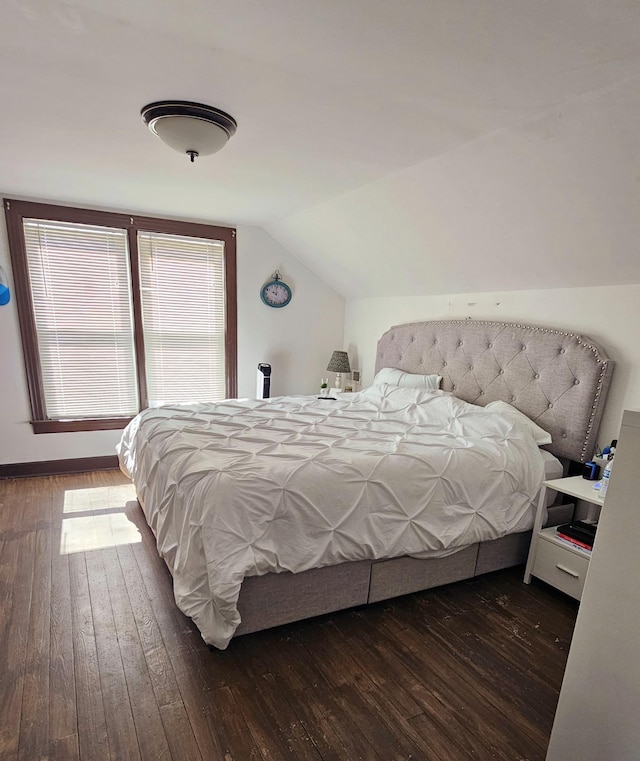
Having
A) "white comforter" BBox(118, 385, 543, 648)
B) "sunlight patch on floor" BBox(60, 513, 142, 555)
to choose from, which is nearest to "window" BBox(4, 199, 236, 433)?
"sunlight patch on floor" BBox(60, 513, 142, 555)

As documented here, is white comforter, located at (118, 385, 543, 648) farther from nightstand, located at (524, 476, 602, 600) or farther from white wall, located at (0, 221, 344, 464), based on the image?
white wall, located at (0, 221, 344, 464)

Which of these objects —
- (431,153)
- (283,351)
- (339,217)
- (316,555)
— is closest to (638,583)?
(316,555)

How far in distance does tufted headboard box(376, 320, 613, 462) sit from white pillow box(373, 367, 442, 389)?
7 centimetres

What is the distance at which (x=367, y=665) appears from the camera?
1.74m

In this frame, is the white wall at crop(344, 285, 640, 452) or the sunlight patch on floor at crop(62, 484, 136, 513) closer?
the white wall at crop(344, 285, 640, 452)

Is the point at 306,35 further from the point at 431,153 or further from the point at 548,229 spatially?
the point at 548,229

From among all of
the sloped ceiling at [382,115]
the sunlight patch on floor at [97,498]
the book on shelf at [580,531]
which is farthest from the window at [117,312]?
the book on shelf at [580,531]

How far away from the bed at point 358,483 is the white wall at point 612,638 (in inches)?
36.8

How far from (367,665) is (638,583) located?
1.18 metres

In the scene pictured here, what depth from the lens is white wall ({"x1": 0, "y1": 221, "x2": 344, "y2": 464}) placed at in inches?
139

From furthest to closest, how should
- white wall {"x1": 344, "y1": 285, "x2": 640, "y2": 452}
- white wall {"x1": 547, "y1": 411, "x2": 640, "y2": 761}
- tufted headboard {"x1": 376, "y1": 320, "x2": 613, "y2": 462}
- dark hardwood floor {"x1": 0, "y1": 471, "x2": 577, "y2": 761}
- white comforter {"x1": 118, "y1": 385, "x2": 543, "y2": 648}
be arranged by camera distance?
tufted headboard {"x1": 376, "y1": 320, "x2": 613, "y2": 462}
white wall {"x1": 344, "y1": 285, "x2": 640, "y2": 452}
white comforter {"x1": 118, "y1": 385, "x2": 543, "y2": 648}
dark hardwood floor {"x1": 0, "y1": 471, "x2": 577, "y2": 761}
white wall {"x1": 547, "y1": 411, "x2": 640, "y2": 761}

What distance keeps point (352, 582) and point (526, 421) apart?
1.46 m

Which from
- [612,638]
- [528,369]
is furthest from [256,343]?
[612,638]

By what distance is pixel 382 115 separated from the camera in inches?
71.4
